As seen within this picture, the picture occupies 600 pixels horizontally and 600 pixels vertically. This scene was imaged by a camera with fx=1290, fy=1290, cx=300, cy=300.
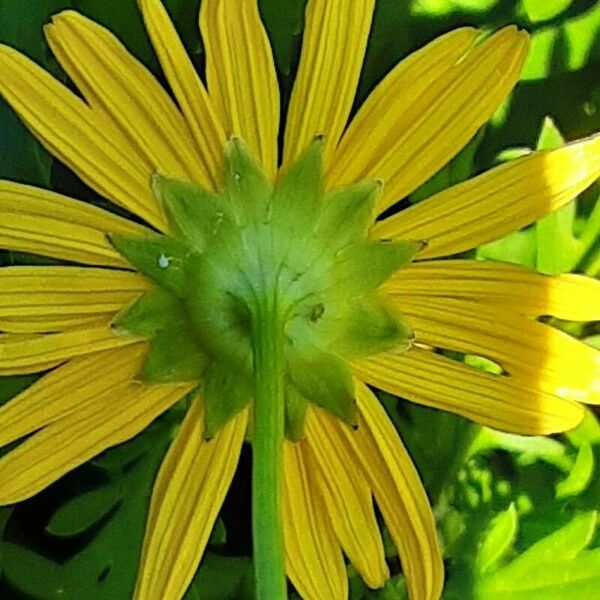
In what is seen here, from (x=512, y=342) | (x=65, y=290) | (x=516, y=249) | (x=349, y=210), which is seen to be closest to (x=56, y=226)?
(x=65, y=290)

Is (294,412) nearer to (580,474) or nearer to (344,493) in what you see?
(344,493)

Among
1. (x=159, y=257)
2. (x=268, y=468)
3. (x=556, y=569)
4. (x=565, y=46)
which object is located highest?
(x=565, y=46)

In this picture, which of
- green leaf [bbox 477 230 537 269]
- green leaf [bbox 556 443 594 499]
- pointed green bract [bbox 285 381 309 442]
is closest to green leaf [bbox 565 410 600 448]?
green leaf [bbox 556 443 594 499]

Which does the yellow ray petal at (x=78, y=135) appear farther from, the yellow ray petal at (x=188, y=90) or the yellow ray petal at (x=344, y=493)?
the yellow ray petal at (x=344, y=493)

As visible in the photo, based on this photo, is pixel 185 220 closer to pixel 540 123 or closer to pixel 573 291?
pixel 573 291

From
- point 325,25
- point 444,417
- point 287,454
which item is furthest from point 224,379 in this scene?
point 444,417

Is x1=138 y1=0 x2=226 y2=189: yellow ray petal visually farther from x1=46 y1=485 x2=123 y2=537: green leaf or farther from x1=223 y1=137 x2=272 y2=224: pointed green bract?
x1=46 y1=485 x2=123 y2=537: green leaf
